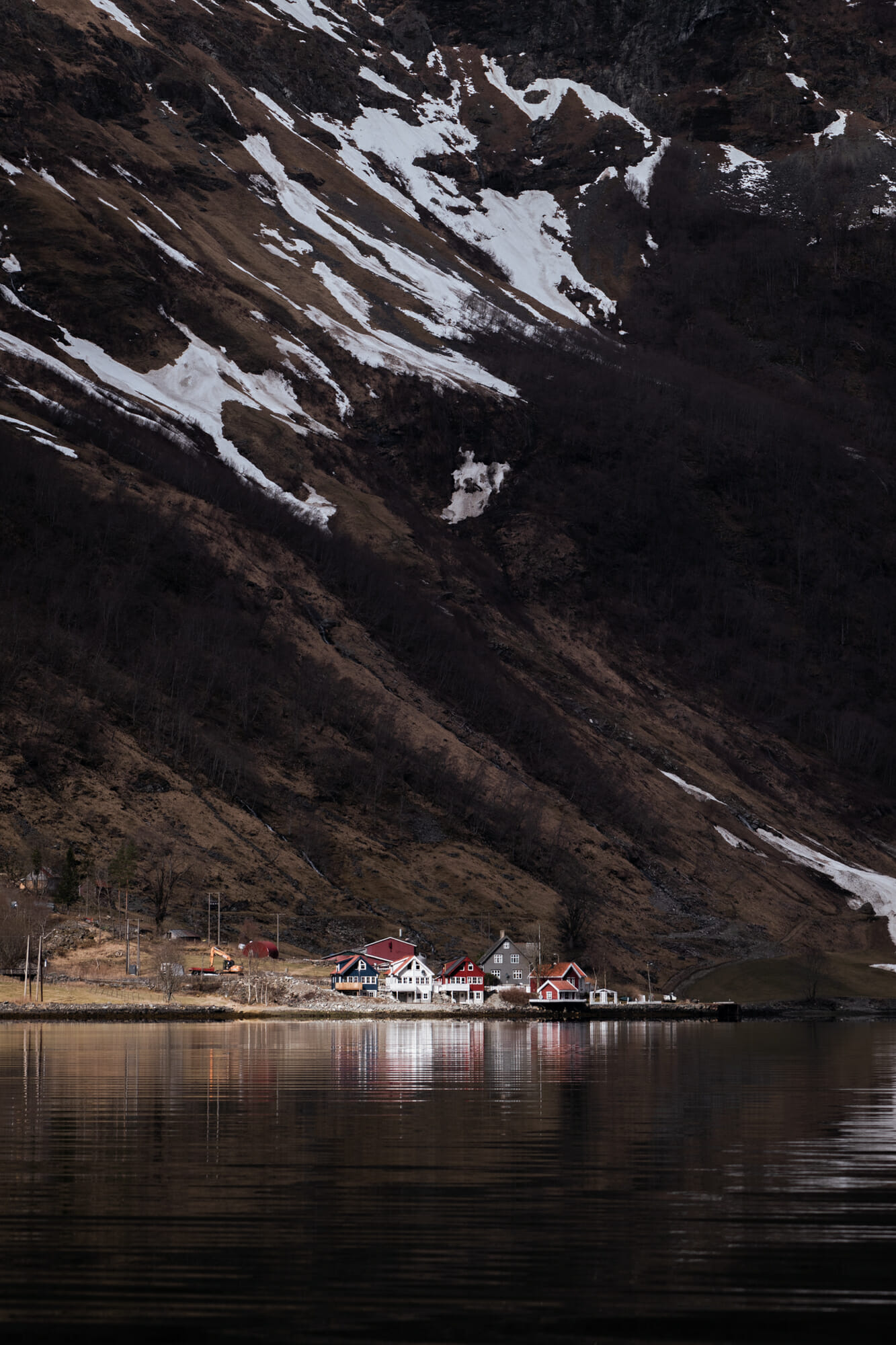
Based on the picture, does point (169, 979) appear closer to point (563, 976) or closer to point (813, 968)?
point (563, 976)

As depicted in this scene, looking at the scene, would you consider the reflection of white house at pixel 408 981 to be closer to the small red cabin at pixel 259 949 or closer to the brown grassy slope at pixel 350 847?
the brown grassy slope at pixel 350 847

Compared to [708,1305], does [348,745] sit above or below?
above

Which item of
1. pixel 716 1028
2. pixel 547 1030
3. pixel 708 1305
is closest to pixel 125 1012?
pixel 547 1030

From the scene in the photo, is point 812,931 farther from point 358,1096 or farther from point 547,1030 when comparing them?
point 358,1096

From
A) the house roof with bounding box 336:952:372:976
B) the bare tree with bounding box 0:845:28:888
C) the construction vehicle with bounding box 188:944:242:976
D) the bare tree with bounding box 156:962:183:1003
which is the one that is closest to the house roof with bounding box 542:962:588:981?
the house roof with bounding box 336:952:372:976

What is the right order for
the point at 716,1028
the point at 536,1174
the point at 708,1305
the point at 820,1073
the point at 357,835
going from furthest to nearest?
the point at 357,835
the point at 716,1028
the point at 820,1073
the point at 536,1174
the point at 708,1305

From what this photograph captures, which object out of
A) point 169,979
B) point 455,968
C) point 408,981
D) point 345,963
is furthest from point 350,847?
point 169,979

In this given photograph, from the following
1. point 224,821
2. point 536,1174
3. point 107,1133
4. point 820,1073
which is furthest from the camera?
point 224,821

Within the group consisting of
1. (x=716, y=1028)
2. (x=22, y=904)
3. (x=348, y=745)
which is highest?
(x=348, y=745)

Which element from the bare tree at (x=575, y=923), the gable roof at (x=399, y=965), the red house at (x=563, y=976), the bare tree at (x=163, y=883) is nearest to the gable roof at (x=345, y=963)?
the gable roof at (x=399, y=965)

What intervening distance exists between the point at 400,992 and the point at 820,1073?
8617cm

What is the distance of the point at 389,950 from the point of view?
148 m

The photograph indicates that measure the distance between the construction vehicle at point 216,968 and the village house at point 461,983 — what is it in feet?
71.5

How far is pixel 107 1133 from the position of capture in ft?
114
